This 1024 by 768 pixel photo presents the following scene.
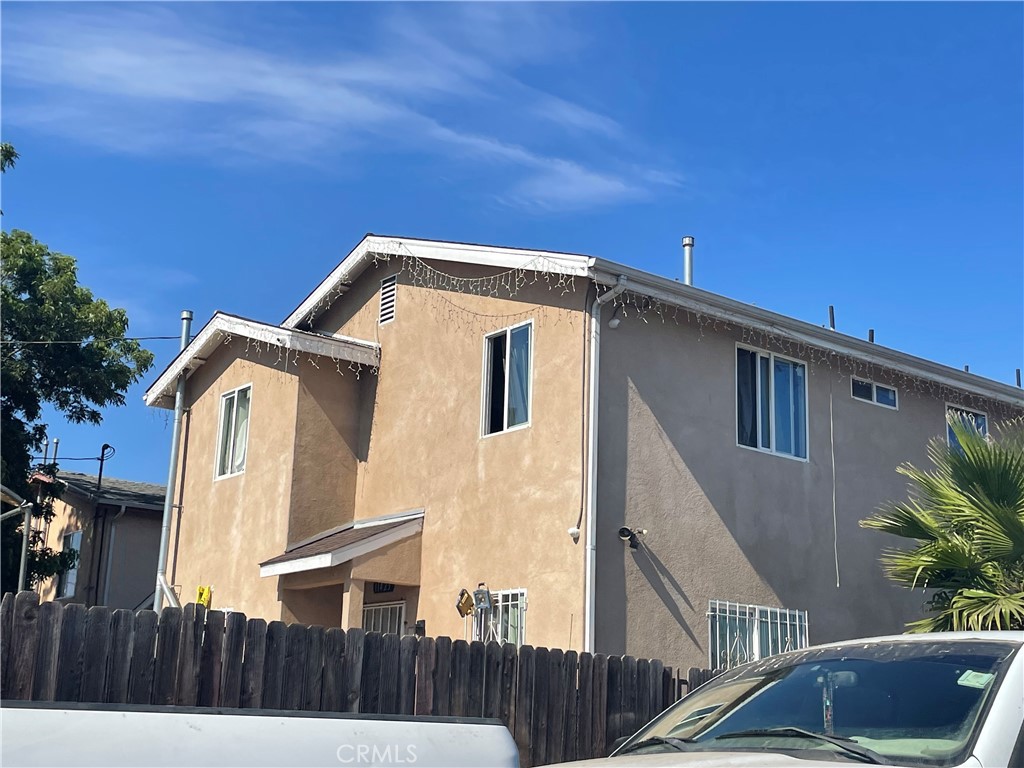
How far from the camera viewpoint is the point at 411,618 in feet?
45.7

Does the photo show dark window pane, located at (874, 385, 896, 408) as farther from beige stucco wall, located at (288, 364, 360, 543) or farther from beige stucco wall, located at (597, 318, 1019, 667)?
beige stucco wall, located at (288, 364, 360, 543)

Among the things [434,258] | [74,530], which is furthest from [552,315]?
[74,530]

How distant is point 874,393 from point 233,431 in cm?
921

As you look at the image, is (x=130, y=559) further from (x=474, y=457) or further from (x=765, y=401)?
(x=765, y=401)

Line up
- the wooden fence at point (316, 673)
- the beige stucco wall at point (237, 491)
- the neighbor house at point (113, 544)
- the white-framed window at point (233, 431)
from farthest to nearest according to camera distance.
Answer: the neighbor house at point (113, 544), the white-framed window at point (233, 431), the beige stucco wall at point (237, 491), the wooden fence at point (316, 673)

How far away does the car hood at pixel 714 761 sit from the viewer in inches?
140

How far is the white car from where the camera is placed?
12.0 feet

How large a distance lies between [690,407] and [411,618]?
4247 mm

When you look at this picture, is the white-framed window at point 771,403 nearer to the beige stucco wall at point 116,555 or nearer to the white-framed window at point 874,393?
the white-framed window at point 874,393

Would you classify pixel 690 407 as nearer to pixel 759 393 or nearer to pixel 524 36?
pixel 759 393

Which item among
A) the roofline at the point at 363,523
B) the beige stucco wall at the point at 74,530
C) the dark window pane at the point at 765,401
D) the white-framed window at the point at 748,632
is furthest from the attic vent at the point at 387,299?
the beige stucco wall at the point at 74,530

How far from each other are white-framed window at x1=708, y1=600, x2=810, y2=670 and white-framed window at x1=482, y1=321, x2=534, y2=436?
10.1ft

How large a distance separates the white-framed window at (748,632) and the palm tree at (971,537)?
75.1 inches

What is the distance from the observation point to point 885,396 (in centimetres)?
1545
